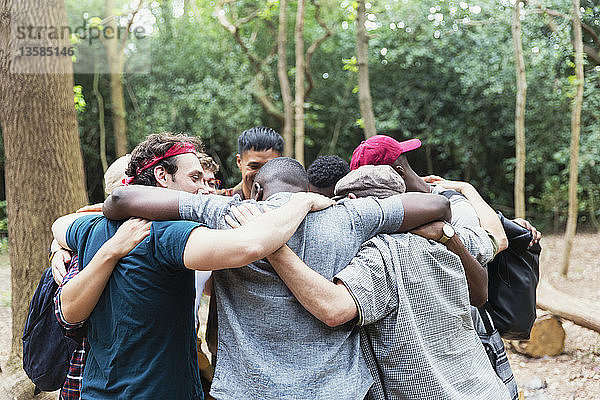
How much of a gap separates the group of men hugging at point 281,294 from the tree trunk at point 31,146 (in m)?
2.47

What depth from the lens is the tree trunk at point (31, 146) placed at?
14.0 ft

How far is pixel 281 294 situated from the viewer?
71.2 inches

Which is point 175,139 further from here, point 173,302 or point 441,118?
point 441,118

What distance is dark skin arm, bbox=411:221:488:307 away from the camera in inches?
78.4

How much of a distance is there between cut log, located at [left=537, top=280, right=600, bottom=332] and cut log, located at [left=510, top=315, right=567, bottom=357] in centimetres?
15

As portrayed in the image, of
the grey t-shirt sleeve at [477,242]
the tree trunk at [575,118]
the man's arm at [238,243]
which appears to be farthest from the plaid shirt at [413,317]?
the tree trunk at [575,118]

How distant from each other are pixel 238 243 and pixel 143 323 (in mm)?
483

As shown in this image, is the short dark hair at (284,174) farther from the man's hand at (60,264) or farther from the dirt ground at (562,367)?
the dirt ground at (562,367)

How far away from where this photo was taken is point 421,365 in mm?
1908

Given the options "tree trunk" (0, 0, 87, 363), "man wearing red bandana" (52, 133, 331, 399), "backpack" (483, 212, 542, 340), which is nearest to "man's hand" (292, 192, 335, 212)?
"man wearing red bandana" (52, 133, 331, 399)

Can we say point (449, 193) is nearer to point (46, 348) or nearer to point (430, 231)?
point (430, 231)

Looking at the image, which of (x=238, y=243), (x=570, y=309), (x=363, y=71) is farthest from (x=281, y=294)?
(x=363, y=71)

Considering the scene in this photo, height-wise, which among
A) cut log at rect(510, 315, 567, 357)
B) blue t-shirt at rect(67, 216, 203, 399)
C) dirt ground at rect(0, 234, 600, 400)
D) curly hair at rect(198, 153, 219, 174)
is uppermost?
curly hair at rect(198, 153, 219, 174)

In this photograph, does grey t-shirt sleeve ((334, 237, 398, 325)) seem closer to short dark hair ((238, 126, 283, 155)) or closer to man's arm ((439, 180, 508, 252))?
man's arm ((439, 180, 508, 252))
